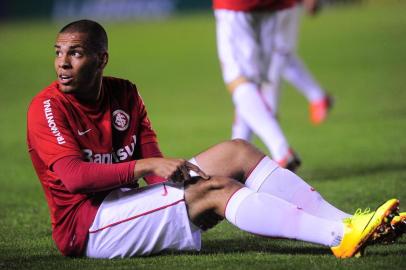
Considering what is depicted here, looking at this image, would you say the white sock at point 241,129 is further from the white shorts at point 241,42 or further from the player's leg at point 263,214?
the player's leg at point 263,214

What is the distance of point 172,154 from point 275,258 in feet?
15.0

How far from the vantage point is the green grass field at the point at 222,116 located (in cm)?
504

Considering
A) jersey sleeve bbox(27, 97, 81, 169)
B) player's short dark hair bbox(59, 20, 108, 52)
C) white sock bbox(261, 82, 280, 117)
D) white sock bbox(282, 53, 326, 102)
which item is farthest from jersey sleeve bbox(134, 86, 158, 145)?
white sock bbox(282, 53, 326, 102)

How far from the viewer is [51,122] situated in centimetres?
480

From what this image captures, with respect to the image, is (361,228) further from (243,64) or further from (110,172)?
(243,64)

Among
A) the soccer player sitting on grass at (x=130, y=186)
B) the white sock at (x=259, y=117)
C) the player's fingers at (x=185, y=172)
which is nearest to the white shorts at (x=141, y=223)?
the soccer player sitting on grass at (x=130, y=186)

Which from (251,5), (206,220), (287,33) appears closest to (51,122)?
(206,220)

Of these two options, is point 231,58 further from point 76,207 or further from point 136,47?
point 136,47

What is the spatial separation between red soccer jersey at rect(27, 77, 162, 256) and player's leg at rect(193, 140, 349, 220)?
459 millimetres

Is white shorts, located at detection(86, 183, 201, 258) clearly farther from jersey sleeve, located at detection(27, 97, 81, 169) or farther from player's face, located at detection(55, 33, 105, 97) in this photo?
player's face, located at detection(55, 33, 105, 97)

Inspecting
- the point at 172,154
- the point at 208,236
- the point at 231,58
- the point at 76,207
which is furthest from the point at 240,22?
the point at 76,207

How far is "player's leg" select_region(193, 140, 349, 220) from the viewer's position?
199 inches

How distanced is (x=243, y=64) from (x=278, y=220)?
3.42 metres

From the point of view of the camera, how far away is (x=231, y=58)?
309 inches
